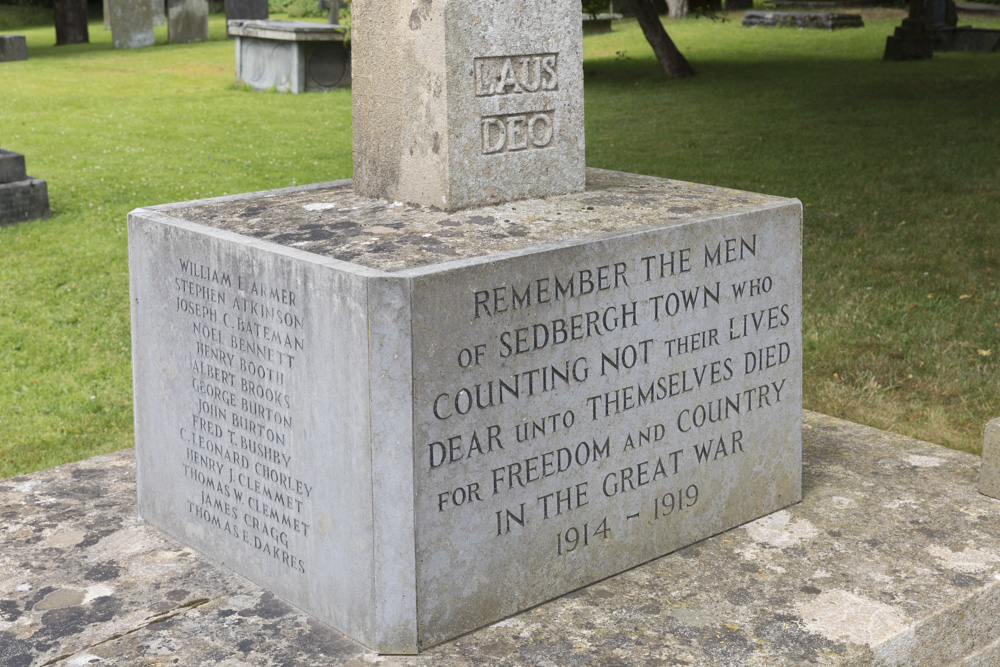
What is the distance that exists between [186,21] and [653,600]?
2413 cm

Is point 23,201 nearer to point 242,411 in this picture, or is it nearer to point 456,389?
point 242,411

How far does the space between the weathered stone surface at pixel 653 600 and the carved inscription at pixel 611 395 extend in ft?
0.82

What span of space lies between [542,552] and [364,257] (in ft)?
3.33

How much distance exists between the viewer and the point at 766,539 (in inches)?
156

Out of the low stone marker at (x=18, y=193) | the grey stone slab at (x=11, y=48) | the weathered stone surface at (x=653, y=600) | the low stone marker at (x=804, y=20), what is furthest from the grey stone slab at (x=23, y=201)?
the low stone marker at (x=804, y=20)

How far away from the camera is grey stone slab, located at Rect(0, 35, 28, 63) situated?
21359mm

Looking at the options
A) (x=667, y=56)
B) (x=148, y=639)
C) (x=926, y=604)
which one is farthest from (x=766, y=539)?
(x=667, y=56)

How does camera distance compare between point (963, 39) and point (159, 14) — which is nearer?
point (963, 39)

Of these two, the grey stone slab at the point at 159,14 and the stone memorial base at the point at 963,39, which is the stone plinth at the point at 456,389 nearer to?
the stone memorial base at the point at 963,39

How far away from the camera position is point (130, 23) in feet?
79.7

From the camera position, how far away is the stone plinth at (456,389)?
3201 millimetres

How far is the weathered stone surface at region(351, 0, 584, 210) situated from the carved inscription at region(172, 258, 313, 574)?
705mm

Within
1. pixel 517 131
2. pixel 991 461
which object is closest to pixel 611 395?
pixel 517 131

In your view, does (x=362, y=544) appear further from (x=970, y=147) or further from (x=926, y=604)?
(x=970, y=147)
